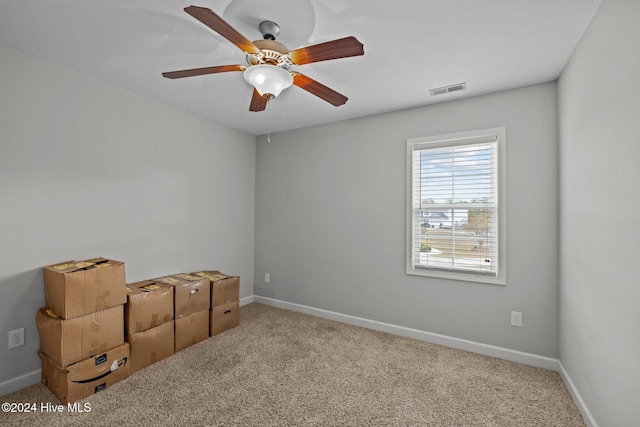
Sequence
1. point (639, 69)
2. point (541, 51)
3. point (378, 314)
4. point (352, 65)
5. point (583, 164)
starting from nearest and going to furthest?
point (639, 69), point (583, 164), point (541, 51), point (352, 65), point (378, 314)

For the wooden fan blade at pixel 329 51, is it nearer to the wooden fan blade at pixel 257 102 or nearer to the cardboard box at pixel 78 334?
the wooden fan blade at pixel 257 102

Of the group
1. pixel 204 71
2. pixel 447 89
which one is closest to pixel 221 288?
pixel 204 71

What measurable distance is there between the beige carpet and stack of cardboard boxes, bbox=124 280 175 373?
11 cm

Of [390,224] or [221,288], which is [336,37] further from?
[221,288]

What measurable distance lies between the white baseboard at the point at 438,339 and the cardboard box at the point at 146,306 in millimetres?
1682

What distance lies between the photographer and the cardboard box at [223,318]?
3098 millimetres

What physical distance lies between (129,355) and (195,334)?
0.64m

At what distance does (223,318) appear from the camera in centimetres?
320

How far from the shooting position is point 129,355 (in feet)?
7.68

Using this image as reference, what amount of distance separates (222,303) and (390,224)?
2038mm

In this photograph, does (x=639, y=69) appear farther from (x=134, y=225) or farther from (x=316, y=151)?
(x=134, y=225)

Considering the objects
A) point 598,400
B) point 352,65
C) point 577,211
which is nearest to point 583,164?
point 577,211

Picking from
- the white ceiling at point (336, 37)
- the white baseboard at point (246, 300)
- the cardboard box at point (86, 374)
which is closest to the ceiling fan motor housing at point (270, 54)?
the white ceiling at point (336, 37)

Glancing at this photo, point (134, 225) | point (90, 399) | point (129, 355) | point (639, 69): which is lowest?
point (90, 399)
